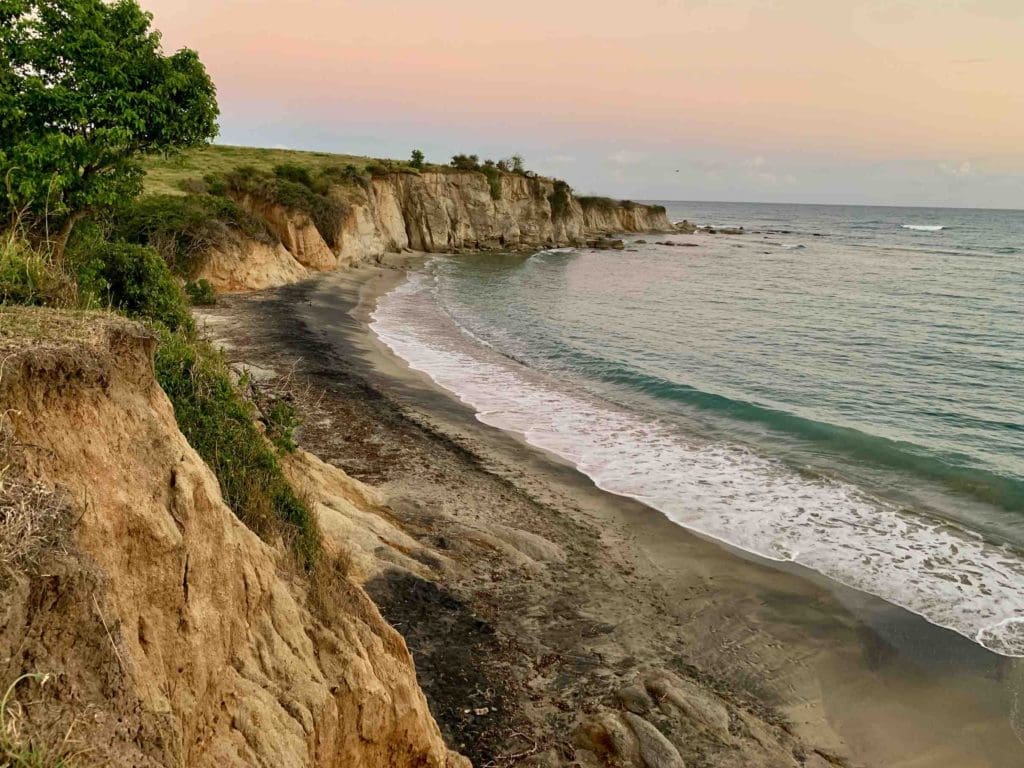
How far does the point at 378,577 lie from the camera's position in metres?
8.95

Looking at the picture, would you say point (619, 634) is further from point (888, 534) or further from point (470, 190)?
point (470, 190)

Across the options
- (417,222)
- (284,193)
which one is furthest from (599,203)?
(284,193)

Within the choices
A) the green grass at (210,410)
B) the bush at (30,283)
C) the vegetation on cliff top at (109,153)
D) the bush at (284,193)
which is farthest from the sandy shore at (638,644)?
the bush at (284,193)

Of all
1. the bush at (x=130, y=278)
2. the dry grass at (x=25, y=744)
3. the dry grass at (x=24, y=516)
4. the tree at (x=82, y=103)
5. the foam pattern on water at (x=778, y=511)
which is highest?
the tree at (x=82, y=103)

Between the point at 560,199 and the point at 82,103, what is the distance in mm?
82021

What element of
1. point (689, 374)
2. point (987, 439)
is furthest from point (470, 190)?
point (987, 439)

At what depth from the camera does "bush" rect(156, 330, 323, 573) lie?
6602 millimetres

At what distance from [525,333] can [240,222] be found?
1661 cm

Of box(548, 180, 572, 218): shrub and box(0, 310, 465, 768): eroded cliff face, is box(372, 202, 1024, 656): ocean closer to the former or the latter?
box(0, 310, 465, 768): eroded cliff face

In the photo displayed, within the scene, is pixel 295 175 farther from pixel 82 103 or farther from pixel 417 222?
pixel 82 103

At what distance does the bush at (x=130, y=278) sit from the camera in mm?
11383

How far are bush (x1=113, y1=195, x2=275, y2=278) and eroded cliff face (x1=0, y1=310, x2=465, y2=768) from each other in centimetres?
2683

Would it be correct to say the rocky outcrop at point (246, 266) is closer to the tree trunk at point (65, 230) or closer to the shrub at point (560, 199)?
the tree trunk at point (65, 230)

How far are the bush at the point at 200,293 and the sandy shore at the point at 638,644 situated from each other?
56.2ft
